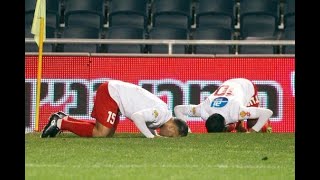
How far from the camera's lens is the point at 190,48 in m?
14.6

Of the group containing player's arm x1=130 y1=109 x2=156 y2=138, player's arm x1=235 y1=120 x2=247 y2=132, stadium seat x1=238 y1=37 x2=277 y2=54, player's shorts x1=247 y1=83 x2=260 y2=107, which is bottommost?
player's arm x1=235 y1=120 x2=247 y2=132

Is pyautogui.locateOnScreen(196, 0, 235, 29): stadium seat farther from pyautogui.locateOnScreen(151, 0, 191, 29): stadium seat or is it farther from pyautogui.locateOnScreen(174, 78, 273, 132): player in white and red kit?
pyautogui.locateOnScreen(174, 78, 273, 132): player in white and red kit

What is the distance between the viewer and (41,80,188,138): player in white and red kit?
10.2 metres

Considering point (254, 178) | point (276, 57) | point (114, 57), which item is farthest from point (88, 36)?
point (254, 178)

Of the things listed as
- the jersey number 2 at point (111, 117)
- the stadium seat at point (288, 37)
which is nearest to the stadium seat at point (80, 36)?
the stadium seat at point (288, 37)

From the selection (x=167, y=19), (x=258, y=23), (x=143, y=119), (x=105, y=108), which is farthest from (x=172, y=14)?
(x=143, y=119)

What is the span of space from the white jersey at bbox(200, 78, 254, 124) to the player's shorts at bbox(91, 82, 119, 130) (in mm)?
1605

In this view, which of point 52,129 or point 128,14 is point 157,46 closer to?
point 128,14

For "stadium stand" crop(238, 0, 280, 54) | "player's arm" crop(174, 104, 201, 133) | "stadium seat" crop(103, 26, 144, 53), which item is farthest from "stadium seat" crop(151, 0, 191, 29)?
"player's arm" crop(174, 104, 201, 133)

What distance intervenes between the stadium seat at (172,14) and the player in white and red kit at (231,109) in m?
3.25

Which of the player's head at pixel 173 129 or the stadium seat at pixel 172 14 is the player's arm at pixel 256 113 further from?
the stadium seat at pixel 172 14

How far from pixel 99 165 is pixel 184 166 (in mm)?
700

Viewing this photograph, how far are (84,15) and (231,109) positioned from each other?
4.88 m

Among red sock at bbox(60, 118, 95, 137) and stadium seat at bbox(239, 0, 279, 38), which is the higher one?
stadium seat at bbox(239, 0, 279, 38)
